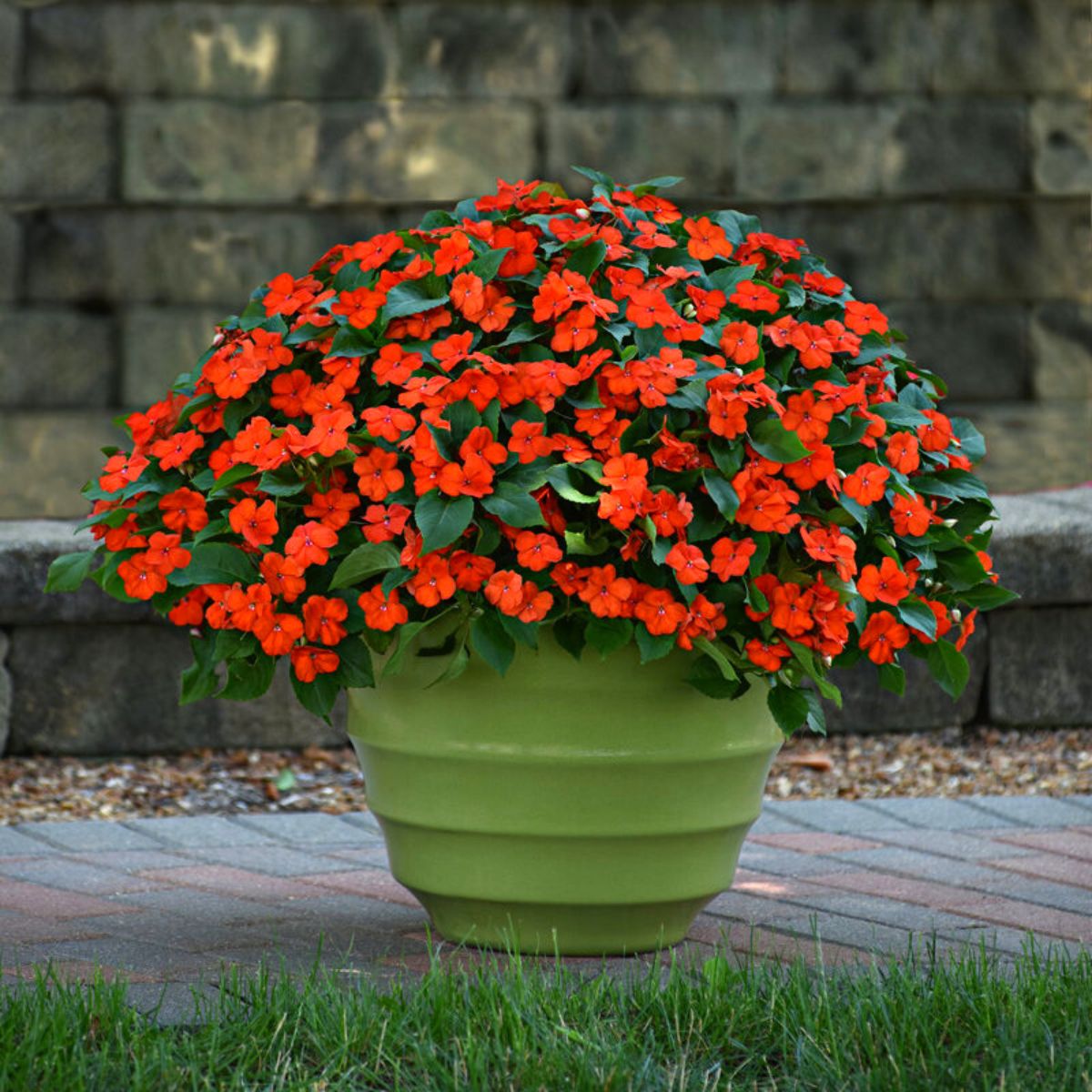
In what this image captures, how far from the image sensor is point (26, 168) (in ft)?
16.8

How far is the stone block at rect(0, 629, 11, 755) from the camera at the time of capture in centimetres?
441

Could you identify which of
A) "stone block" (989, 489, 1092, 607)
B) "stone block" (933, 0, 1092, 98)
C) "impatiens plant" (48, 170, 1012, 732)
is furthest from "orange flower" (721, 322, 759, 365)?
"stone block" (933, 0, 1092, 98)

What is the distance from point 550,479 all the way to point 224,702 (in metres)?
2.21

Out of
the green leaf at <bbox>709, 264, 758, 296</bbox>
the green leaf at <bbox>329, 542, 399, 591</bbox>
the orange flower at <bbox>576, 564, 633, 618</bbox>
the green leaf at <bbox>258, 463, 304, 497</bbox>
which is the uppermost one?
the green leaf at <bbox>709, 264, 758, 296</bbox>

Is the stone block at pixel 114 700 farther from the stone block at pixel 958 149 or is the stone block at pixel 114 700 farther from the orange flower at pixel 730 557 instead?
the stone block at pixel 958 149

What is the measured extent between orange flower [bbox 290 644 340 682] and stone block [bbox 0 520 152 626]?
188 centimetres

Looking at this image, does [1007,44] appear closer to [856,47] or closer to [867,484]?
[856,47]

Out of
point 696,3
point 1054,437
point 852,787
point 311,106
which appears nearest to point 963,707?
point 852,787

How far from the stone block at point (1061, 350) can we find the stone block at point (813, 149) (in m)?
0.64

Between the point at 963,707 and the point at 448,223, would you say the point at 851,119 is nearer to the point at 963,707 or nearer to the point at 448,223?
the point at 963,707

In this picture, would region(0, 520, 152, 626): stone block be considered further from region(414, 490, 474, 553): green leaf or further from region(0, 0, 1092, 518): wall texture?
region(414, 490, 474, 553): green leaf

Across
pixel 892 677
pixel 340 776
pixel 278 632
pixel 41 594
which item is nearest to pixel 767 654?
pixel 892 677

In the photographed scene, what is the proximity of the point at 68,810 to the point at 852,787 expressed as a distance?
5.80 ft

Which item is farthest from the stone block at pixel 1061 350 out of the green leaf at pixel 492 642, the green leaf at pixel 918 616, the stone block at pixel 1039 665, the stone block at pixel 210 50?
the green leaf at pixel 492 642
